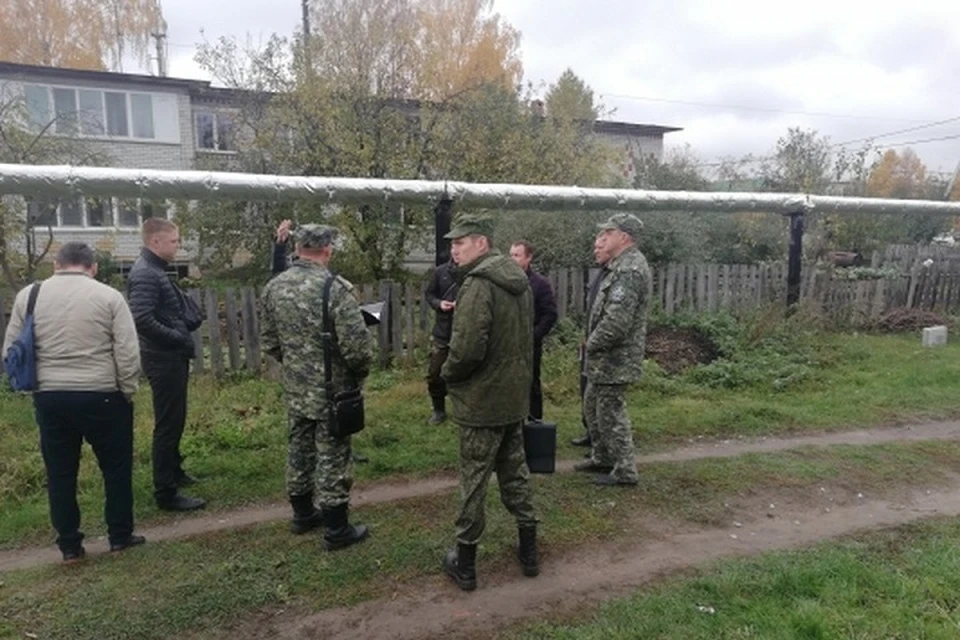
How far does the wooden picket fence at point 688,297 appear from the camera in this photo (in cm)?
766

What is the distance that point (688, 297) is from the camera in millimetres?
10547

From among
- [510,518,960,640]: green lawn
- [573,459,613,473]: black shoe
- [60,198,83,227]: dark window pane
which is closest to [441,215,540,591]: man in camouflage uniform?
[510,518,960,640]: green lawn

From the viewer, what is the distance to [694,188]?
43.9 ft

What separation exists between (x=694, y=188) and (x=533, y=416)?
9.33m

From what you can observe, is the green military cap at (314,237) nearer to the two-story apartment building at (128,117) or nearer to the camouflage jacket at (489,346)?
the camouflage jacket at (489,346)

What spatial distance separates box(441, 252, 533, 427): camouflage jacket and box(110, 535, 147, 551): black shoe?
7.11 ft

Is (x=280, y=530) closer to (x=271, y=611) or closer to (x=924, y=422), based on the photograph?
(x=271, y=611)

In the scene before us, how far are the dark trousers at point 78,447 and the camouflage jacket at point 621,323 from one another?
3077 mm

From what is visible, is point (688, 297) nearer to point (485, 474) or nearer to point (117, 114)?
point (485, 474)

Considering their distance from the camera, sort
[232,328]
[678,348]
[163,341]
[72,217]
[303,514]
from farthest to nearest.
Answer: [72,217], [678,348], [232,328], [163,341], [303,514]

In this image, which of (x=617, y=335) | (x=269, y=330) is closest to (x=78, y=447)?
(x=269, y=330)

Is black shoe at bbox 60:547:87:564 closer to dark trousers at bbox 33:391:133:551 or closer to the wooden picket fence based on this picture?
dark trousers at bbox 33:391:133:551

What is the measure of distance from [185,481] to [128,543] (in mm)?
981

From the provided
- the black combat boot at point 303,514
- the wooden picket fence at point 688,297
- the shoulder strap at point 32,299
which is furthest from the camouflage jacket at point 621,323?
the shoulder strap at point 32,299
